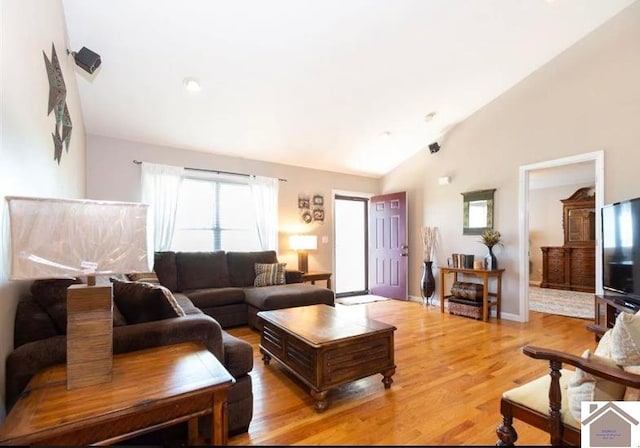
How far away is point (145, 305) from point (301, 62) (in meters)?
2.68

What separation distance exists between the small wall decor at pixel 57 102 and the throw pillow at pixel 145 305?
1.14 metres

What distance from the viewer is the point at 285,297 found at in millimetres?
3723

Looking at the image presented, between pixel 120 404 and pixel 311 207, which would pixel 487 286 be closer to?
pixel 311 207

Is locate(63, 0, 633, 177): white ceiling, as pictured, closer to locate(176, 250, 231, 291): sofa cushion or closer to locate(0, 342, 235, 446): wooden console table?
locate(176, 250, 231, 291): sofa cushion

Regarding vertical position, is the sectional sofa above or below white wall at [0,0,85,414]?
below

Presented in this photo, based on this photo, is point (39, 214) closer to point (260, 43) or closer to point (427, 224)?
point (260, 43)

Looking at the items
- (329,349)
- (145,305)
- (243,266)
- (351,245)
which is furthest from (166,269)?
(351,245)

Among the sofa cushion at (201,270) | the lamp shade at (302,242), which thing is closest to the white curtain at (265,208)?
the lamp shade at (302,242)

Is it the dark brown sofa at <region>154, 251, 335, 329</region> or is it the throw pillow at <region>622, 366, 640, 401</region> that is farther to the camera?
the dark brown sofa at <region>154, 251, 335, 329</region>

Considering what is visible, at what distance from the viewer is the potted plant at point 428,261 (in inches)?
200

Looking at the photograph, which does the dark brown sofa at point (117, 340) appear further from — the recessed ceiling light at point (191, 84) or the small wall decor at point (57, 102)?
the recessed ceiling light at point (191, 84)

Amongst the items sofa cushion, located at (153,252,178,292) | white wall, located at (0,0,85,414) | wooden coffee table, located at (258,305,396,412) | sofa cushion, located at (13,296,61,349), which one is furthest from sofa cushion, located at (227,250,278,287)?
sofa cushion, located at (13,296,61,349)

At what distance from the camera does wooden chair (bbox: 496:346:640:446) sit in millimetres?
1155

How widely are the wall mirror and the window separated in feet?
10.8
